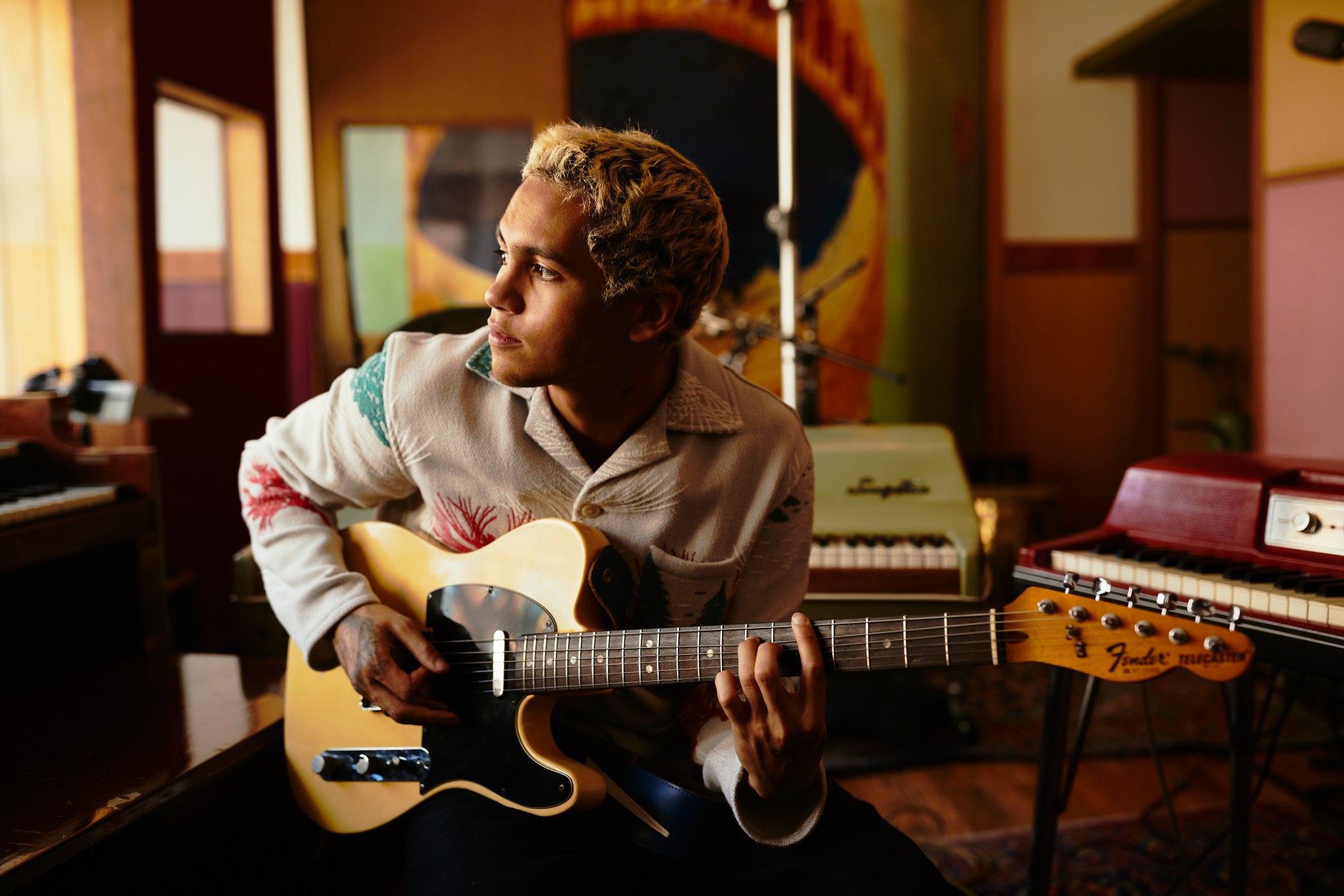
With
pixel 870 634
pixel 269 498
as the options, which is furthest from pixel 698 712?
pixel 269 498

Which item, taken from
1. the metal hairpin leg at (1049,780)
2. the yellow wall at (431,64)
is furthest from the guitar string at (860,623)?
the yellow wall at (431,64)

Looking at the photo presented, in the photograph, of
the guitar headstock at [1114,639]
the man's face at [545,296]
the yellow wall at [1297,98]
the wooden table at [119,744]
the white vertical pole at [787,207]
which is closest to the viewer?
the guitar headstock at [1114,639]

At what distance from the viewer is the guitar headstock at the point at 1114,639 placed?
1.01m

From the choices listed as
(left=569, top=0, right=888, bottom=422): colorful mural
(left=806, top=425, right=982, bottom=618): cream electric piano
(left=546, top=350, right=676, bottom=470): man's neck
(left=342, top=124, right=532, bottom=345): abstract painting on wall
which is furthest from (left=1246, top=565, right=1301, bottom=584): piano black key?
(left=342, top=124, right=532, bottom=345): abstract painting on wall

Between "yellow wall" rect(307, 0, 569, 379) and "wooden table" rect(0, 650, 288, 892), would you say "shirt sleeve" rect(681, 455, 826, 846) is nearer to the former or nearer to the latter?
"wooden table" rect(0, 650, 288, 892)

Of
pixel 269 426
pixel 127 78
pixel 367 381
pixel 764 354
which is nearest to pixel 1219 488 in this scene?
pixel 367 381

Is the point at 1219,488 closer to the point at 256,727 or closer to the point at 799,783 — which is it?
the point at 799,783

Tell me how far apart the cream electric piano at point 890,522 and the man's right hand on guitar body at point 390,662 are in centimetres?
109

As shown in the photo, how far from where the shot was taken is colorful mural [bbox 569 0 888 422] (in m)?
4.22

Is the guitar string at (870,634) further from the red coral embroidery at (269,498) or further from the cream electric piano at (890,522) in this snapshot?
the cream electric piano at (890,522)

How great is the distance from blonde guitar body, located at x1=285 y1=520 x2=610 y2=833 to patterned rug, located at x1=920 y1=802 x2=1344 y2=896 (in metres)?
1.24

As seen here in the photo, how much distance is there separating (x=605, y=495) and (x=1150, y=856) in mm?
1686

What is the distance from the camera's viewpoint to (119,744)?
138 cm

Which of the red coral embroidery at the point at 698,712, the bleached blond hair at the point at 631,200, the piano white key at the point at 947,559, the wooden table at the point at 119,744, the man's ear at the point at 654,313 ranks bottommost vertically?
the wooden table at the point at 119,744
